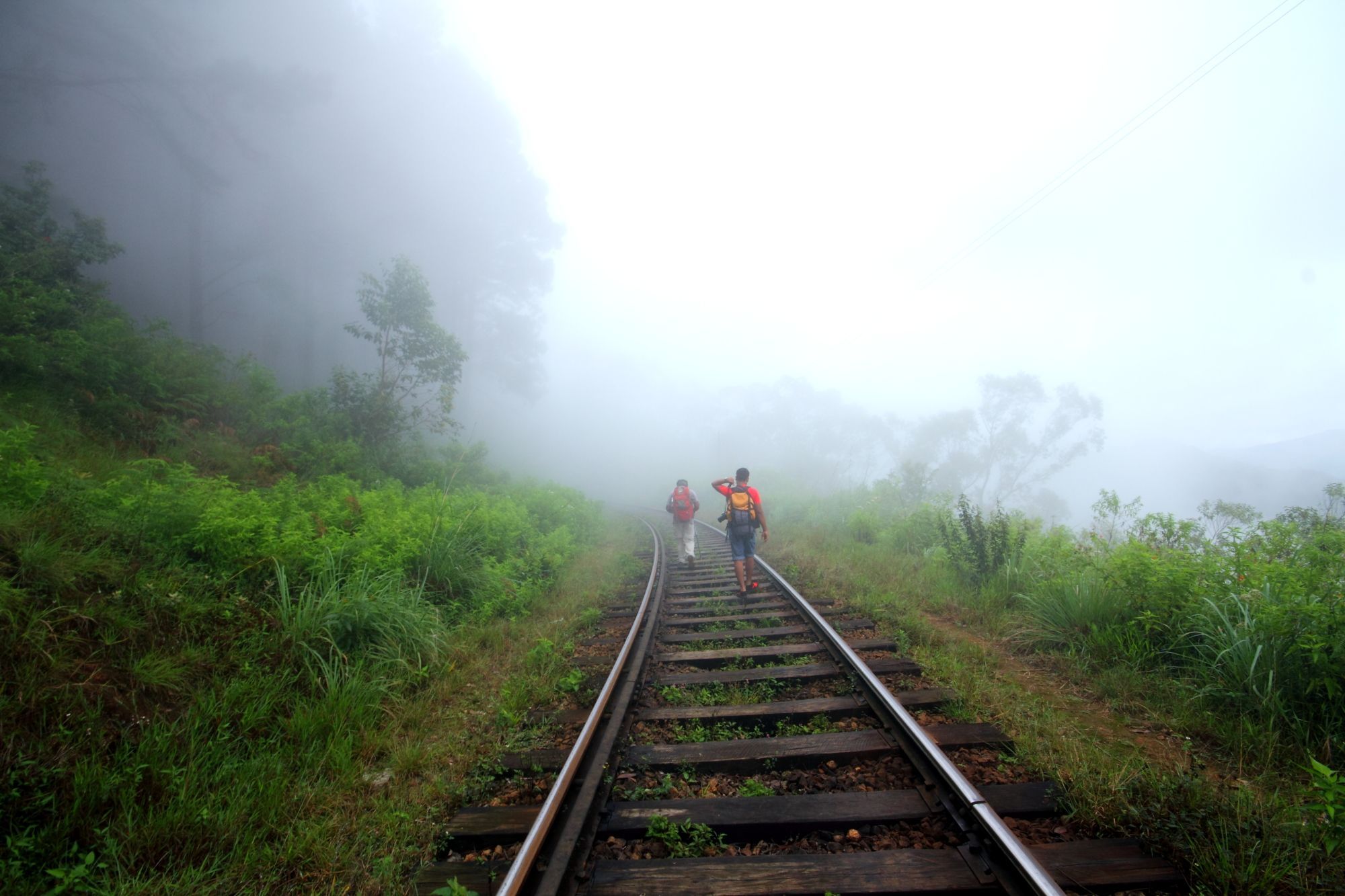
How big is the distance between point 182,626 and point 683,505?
24.6 ft

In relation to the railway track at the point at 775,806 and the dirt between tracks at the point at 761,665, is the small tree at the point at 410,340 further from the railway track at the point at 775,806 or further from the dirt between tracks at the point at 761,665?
the railway track at the point at 775,806

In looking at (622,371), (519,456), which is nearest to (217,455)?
(519,456)

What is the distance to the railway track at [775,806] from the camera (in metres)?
2.00

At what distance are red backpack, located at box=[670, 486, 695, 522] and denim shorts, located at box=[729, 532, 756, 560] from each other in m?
2.65

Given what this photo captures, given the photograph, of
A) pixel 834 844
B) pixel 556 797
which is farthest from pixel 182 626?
pixel 834 844

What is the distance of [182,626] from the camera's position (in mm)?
3529

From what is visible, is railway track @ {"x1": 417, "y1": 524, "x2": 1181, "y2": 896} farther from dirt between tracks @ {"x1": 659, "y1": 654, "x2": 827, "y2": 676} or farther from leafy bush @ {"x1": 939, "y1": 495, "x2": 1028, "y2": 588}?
leafy bush @ {"x1": 939, "y1": 495, "x2": 1028, "y2": 588}

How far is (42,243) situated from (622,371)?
90.6m

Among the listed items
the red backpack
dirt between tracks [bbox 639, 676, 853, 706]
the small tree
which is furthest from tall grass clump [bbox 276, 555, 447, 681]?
the small tree

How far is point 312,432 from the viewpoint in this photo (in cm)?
1223

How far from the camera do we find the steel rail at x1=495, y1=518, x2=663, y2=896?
6.14ft

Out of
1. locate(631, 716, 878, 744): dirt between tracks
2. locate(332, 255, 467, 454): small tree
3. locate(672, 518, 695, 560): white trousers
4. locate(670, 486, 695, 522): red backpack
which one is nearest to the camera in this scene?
locate(631, 716, 878, 744): dirt between tracks

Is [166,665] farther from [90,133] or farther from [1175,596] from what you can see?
[90,133]

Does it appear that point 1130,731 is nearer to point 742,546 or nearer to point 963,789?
point 963,789
